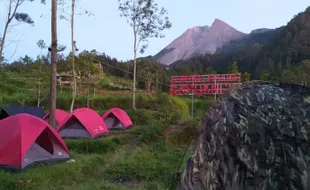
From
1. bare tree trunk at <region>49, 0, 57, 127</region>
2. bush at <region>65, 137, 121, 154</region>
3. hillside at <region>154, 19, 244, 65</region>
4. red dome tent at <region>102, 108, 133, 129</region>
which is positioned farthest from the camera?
hillside at <region>154, 19, 244, 65</region>

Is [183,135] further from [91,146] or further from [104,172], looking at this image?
[104,172]

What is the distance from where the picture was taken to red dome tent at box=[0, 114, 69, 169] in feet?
21.6

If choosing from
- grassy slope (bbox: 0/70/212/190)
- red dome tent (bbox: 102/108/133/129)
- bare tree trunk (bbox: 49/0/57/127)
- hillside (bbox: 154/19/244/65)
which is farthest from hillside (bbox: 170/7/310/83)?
bare tree trunk (bbox: 49/0/57/127)

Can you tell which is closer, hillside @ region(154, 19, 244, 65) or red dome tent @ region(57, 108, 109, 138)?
red dome tent @ region(57, 108, 109, 138)

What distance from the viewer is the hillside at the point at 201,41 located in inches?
2633

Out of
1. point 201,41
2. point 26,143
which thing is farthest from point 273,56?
point 26,143

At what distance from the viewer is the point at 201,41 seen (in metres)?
70.8

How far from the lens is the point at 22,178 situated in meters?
5.86

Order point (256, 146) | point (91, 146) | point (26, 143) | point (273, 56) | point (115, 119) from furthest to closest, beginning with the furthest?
point (273, 56) → point (115, 119) → point (91, 146) → point (26, 143) → point (256, 146)

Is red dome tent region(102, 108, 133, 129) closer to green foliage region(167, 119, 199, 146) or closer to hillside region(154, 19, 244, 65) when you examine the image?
green foliage region(167, 119, 199, 146)

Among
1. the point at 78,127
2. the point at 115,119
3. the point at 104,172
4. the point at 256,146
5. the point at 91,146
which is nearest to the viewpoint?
the point at 256,146

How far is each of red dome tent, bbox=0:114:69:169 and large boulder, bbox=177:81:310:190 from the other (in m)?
4.44

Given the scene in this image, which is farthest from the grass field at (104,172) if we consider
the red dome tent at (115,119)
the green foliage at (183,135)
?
the red dome tent at (115,119)

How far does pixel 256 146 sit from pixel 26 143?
5047mm
